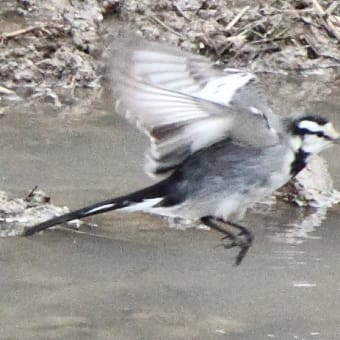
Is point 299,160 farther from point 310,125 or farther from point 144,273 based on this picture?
point 144,273

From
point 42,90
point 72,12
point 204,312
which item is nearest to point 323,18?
point 72,12

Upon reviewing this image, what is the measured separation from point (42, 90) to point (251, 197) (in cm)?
355

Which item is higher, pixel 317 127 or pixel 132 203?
pixel 317 127

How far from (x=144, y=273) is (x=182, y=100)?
1.27 meters

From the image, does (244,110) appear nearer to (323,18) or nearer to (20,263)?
(20,263)

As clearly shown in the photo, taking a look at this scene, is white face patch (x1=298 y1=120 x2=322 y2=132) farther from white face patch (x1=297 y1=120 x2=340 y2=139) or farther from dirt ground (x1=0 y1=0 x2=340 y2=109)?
dirt ground (x1=0 y1=0 x2=340 y2=109)

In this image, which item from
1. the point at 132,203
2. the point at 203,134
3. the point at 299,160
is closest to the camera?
the point at 203,134

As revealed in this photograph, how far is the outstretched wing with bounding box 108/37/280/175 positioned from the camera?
4.90m

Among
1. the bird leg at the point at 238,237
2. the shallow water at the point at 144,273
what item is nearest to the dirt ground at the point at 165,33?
the shallow water at the point at 144,273

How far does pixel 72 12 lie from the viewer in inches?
391

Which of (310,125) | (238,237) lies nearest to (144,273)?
(238,237)

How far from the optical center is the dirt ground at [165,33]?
9125mm

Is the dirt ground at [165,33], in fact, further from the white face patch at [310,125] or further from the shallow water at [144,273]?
the white face patch at [310,125]

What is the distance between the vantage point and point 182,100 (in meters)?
4.91
